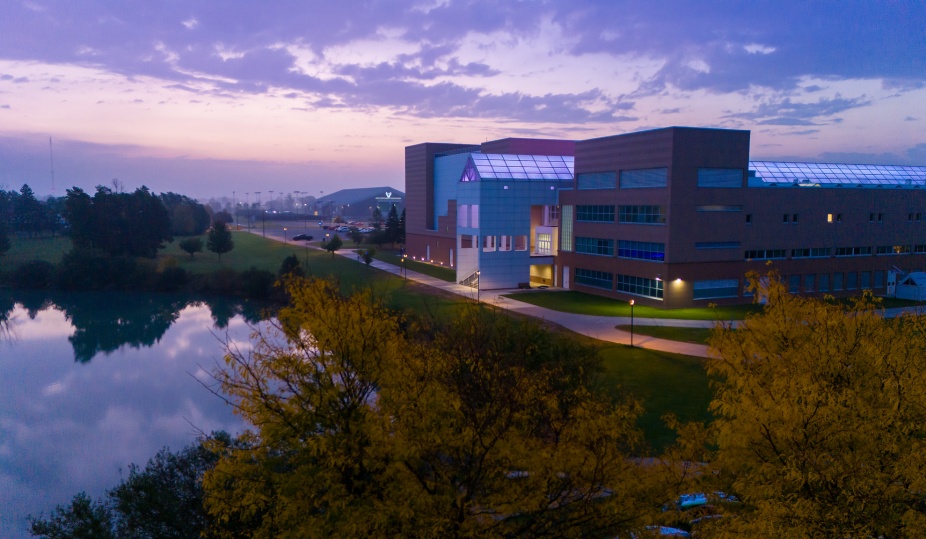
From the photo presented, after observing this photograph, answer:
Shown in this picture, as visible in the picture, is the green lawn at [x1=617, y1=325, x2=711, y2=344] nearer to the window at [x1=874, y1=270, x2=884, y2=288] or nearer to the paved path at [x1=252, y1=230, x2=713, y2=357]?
the paved path at [x1=252, y1=230, x2=713, y2=357]

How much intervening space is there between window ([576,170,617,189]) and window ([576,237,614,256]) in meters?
3.59

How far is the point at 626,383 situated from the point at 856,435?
14070mm

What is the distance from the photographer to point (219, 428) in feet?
67.8

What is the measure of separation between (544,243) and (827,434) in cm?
4031

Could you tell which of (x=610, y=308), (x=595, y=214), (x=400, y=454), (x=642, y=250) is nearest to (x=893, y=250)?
(x=642, y=250)

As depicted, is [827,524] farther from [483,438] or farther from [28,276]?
[28,276]

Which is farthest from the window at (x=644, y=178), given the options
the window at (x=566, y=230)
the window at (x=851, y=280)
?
the window at (x=851, y=280)

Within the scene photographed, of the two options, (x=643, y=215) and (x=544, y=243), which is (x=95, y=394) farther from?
(x=544, y=243)

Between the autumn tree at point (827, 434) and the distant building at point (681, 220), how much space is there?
26927 millimetres

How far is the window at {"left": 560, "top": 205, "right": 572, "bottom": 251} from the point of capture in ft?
148

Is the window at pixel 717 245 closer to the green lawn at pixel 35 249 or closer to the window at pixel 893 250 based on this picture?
the window at pixel 893 250

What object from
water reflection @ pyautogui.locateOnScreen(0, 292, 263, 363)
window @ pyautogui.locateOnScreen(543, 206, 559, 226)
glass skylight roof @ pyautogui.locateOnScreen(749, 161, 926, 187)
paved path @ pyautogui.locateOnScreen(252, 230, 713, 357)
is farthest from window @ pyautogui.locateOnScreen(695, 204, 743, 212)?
water reflection @ pyautogui.locateOnScreen(0, 292, 263, 363)

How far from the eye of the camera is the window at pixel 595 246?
41.2 m

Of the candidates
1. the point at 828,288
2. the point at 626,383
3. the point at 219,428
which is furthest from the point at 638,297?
the point at 219,428
